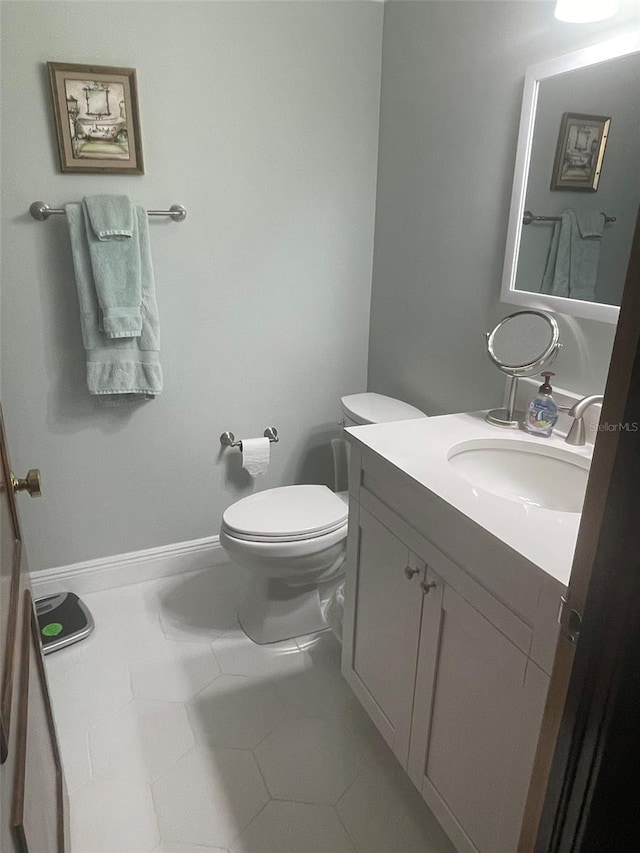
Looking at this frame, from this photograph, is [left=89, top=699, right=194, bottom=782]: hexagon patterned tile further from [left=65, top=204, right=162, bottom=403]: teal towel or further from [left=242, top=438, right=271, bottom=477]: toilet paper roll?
[left=65, top=204, right=162, bottom=403]: teal towel

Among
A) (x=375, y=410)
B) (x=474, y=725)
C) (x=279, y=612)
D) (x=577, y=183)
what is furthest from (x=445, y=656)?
(x=577, y=183)

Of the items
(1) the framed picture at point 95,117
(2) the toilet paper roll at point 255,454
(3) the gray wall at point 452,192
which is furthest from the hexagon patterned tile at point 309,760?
(1) the framed picture at point 95,117

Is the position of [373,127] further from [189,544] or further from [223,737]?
[223,737]

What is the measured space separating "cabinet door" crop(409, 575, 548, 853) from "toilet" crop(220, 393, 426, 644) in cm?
66

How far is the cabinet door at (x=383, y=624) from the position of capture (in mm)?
1345

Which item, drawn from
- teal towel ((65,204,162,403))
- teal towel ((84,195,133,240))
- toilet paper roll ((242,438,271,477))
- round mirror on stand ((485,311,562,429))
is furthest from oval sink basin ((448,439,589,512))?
teal towel ((84,195,133,240))

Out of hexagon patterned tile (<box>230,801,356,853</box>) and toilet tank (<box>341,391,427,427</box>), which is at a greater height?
toilet tank (<box>341,391,427,427</box>)

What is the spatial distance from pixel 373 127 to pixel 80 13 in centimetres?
103

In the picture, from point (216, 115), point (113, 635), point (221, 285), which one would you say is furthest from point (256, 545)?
point (216, 115)

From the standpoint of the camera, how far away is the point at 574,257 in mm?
1486

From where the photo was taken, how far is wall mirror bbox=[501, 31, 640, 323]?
52.1 inches

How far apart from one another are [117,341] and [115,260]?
26 centimetres

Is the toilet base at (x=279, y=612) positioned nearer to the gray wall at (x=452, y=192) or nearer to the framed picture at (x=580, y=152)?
the gray wall at (x=452, y=192)

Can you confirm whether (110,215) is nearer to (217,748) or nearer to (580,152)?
(580,152)
